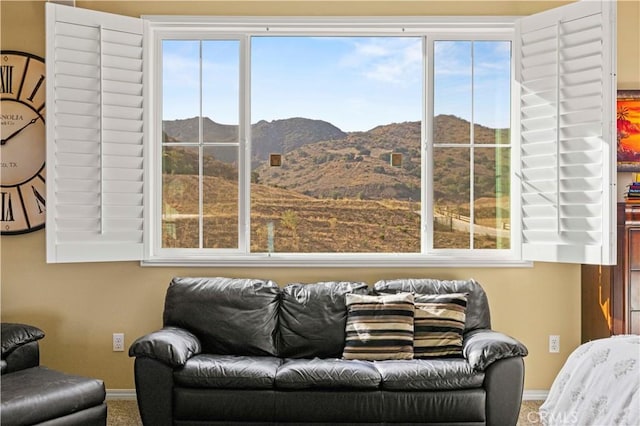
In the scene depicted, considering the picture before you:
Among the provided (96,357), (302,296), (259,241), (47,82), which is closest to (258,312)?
(302,296)

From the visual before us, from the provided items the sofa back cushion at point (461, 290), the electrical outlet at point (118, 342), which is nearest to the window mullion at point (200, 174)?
the electrical outlet at point (118, 342)

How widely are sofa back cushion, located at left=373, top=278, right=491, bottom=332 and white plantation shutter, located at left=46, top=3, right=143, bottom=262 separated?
5.48ft

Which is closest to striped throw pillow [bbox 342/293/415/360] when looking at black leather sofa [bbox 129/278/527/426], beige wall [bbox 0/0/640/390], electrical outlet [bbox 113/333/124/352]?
black leather sofa [bbox 129/278/527/426]

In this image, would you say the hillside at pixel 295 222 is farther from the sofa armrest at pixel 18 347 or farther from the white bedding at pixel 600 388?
the white bedding at pixel 600 388

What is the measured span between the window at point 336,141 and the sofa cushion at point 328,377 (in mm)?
1022

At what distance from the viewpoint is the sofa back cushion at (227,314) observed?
3.81 metres

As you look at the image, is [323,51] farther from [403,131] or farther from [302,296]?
[302,296]

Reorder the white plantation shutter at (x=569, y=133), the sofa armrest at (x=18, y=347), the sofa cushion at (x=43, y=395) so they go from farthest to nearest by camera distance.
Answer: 1. the white plantation shutter at (x=569, y=133)
2. the sofa armrest at (x=18, y=347)
3. the sofa cushion at (x=43, y=395)

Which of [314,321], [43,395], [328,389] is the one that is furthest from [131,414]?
[328,389]

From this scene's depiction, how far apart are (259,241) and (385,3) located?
184 centimetres

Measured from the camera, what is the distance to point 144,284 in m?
4.27

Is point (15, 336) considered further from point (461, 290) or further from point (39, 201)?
point (461, 290)

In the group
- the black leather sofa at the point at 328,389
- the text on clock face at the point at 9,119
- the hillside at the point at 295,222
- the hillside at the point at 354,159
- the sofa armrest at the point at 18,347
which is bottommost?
the black leather sofa at the point at 328,389

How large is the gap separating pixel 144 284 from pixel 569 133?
294 cm
